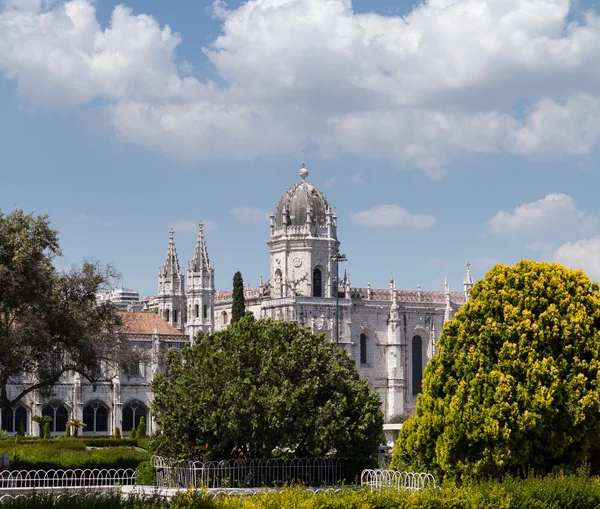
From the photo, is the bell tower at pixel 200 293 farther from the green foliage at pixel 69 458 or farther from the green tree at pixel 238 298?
the green foliage at pixel 69 458

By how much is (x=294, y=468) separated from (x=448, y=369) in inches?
246

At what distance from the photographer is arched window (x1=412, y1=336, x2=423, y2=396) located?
97438 millimetres

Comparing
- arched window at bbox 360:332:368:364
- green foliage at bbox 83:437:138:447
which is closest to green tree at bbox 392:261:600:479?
green foliage at bbox 83:437:138:447

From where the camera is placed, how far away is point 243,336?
37281 millimetres

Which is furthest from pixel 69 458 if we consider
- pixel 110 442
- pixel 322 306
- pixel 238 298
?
pixel 322 306

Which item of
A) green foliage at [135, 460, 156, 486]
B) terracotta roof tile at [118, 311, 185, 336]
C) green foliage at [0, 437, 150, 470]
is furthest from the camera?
terracotta roof tile at [118, 311, 185, 336]

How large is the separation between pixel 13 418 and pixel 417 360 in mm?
37099

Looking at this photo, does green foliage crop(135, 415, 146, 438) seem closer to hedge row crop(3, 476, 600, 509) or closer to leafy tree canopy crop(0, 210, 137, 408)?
leafy tree canopy crop(0, 210, 137, 408)

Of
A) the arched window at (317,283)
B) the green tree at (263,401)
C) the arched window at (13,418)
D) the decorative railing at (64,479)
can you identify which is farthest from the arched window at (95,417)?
the green tree at (263,401)

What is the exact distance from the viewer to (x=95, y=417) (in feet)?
281

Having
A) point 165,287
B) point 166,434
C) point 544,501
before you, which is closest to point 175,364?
point 166,434

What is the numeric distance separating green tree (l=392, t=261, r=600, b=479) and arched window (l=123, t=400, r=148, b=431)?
185 feet

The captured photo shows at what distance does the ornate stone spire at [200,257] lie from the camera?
97312 mm

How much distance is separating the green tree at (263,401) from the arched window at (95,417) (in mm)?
48848
